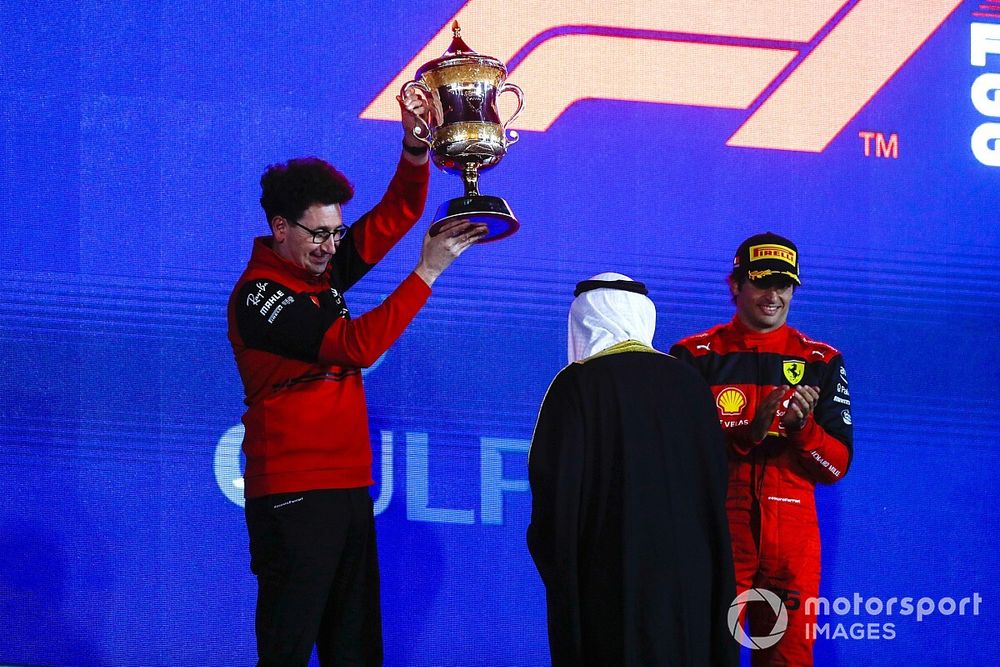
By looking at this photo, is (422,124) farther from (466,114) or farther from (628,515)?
(628,515)

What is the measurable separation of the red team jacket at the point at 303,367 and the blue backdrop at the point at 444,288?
1029 mm

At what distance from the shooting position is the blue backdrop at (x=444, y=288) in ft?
11.9

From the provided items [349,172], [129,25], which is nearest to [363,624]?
[349,172]

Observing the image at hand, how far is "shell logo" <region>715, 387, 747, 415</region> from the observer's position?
310 cm

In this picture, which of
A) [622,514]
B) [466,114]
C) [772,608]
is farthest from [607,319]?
[772,608]

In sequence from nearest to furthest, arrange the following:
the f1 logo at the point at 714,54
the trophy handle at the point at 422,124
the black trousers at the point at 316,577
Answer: the black trousers at the point at 316,577 < the trophy handle at the point at 422,124 < the f1 logo at the point at 714,54

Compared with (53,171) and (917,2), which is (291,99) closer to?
(53,171)

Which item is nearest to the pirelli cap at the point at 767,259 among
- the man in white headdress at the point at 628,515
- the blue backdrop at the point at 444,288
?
the blue backdrop at the point at 444,288

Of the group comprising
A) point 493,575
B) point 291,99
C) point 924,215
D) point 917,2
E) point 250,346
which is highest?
point 917,2

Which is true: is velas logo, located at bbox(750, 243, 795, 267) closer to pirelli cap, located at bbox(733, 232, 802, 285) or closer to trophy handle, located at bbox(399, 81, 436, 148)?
pirelli cap, located at bbox(733, 232, 802, 285)

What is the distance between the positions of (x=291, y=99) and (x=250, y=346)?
1390 millimetres

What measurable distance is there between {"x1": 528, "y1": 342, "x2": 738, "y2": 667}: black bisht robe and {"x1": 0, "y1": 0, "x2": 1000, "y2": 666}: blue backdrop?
163cm

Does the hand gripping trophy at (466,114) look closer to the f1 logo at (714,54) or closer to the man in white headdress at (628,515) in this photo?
the man in white headdress at (628,515)

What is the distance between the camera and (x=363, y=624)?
266 cm
